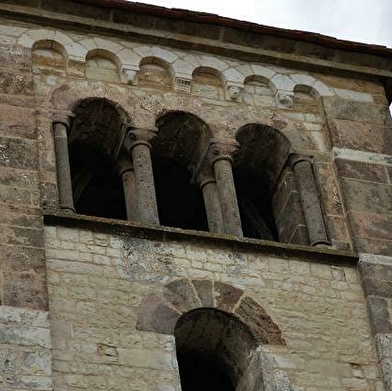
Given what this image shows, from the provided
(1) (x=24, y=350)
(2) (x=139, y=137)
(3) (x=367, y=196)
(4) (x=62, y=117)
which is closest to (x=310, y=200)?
(3) (x=367, y=196)

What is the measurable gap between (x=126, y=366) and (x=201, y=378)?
2.30 meters

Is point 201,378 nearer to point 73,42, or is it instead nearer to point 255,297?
point 255,297

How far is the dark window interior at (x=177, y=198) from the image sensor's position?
19219mm

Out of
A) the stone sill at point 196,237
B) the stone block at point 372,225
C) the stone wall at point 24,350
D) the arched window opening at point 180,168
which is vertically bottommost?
the stone wall at point 24,350

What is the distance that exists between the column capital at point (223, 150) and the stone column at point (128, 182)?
864 mm

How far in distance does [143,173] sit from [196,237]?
1.09 meters

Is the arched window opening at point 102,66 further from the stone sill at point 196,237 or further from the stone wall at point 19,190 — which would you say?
the stone sill at point 196,237

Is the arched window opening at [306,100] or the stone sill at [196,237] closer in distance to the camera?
the stone sill at [196,237]

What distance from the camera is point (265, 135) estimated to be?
1883cm

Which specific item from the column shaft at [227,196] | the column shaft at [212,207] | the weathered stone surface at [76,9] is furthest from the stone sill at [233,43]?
the column shaft at [212,207]

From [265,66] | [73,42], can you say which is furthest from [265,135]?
[73,42]

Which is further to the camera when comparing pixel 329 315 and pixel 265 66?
pixel 265 66

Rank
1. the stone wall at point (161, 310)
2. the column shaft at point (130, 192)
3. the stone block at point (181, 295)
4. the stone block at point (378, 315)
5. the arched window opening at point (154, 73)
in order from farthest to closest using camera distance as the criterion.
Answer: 1. the arched window opening at point (154, 73)
2. the column shaft at point (130, 192)
3. the stone block at point (378, 315)
4. the stone block at point (181, 295)
5. the stone wall at point (161, 310)

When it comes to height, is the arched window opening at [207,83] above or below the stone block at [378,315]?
above
